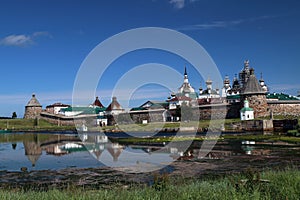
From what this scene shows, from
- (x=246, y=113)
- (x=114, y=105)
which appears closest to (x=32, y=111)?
(x=114, y=105)

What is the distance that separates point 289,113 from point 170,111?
792 inches

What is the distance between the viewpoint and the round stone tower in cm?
8162

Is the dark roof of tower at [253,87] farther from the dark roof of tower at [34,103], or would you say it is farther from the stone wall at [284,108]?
the dark roof of tower at [34,103]

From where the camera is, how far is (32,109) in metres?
82.1

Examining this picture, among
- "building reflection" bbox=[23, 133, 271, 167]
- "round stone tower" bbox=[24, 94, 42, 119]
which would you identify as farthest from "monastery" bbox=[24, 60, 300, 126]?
"building reflection" bbox=[23, 133, 271, 167]

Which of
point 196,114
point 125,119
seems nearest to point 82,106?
point 125,119

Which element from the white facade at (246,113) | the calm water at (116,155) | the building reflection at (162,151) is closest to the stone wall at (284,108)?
the white facade at (246,113)

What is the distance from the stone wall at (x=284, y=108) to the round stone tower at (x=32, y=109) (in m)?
54.9

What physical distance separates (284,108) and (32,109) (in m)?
58.1

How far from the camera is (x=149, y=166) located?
14.5 meters

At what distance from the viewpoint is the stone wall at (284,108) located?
5122 cm

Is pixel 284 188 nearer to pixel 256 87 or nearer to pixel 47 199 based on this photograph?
pixel 47 199

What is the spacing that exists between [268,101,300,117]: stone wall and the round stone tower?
180ft

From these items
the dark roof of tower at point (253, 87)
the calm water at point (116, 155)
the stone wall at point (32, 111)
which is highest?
the dark roof of tower at point (253, 87)
